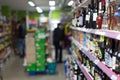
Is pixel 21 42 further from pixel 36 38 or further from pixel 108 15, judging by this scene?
pixel 108 15

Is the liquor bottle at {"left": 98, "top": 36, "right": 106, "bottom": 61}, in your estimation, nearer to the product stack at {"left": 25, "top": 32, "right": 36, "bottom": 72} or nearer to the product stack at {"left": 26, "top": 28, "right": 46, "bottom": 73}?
the product stack at {"left": 26, "top": 28, "right": 46, "bottom": 73}

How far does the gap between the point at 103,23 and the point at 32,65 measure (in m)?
5.03

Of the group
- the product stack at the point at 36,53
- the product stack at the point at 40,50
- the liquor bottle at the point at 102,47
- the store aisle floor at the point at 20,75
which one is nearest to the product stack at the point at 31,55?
the product stack at the point at 36,53

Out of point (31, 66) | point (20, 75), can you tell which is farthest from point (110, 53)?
point (20, 75)

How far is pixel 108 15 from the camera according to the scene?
7.41 feet

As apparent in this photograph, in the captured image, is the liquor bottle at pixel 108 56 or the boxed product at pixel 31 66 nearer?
the liquor bottle at pixel 108 56

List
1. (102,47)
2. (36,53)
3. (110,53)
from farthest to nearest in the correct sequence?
(36,53) < (102,47) < (110,53)

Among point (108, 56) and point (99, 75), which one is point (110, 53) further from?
point (99, 75)

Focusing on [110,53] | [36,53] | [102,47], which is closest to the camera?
[110,53]

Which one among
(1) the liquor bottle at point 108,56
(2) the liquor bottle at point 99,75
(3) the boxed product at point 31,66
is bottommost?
(3) the boxed product at point 31,66

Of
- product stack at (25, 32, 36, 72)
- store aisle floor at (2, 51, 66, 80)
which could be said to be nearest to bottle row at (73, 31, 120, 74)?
store aisle floor at (2, 51, 66, 80)

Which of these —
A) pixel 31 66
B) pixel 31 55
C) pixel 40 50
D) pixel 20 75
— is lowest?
pixel 20 75

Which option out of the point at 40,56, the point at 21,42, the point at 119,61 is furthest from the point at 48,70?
the point at 119,61

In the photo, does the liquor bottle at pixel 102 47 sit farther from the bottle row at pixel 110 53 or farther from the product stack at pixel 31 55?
the product stack at pixel 31 55
